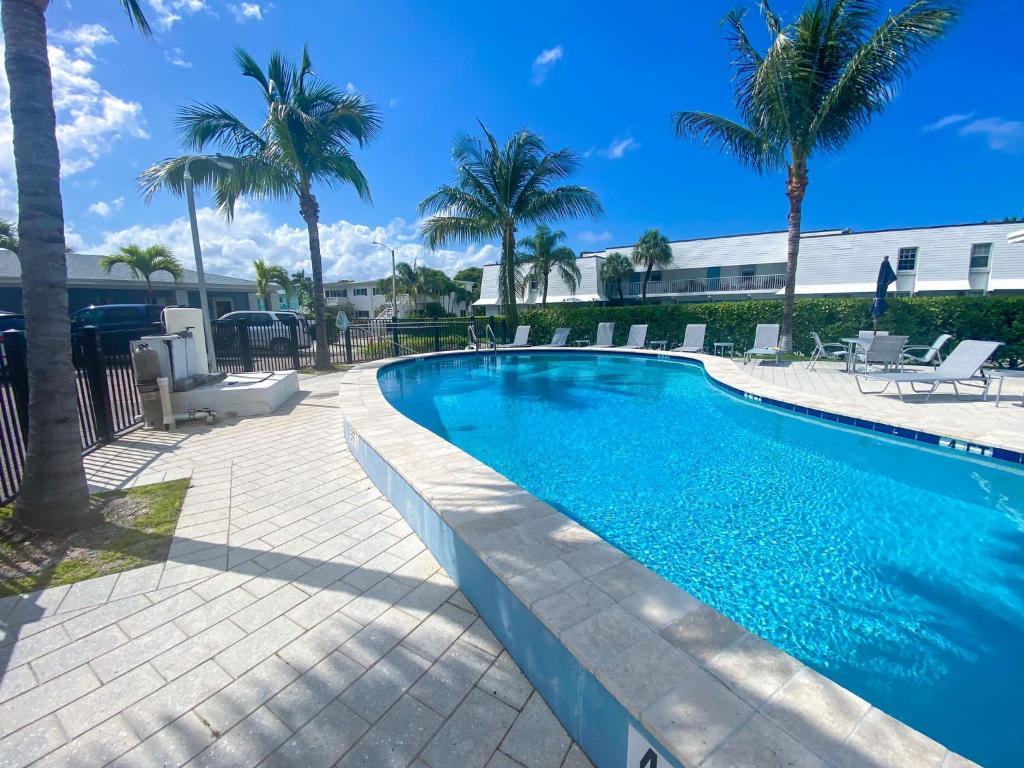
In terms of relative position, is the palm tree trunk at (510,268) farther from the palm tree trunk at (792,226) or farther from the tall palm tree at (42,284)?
the tall palm tree at (42,284)

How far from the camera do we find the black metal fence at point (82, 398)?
12.3 feet

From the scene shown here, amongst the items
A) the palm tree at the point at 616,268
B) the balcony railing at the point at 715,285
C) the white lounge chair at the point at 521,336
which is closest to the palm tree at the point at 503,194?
the white lounge chair at the point at 521,336

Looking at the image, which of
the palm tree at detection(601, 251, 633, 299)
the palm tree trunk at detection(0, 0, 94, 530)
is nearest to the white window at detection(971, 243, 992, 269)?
the palm tree at detection(601, 251, 633, 299)

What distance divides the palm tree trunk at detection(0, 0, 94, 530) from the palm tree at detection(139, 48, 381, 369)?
25.0 ft

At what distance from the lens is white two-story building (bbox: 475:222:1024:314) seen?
23750mm

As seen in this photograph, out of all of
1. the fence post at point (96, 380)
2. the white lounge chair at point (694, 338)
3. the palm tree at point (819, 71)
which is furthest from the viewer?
the white lounge chair at point (694, 338)

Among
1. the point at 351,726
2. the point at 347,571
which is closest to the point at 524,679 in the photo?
the point at 351,726

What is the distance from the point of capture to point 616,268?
3409cm

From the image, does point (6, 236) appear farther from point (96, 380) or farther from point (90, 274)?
point (96, 380)

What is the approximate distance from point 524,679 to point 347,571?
1.37 metres

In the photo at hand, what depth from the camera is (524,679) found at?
1879mm

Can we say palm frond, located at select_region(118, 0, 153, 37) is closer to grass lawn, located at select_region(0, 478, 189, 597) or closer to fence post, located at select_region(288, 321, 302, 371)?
grass lawn, located at select_region(0, 478, 189, 597)

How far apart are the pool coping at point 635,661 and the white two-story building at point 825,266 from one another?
100ft

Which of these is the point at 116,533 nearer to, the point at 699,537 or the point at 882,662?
the point at 699,537
